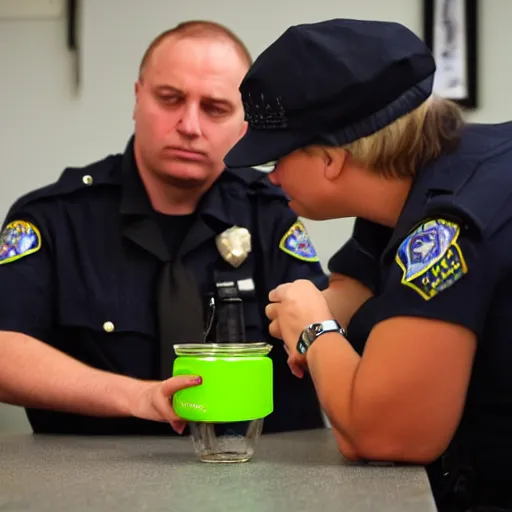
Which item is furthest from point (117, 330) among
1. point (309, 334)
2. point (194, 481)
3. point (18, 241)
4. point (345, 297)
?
point (194, 481)

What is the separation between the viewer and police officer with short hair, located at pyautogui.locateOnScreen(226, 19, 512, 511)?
93 cm

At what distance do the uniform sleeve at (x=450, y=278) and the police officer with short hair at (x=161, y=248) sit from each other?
0.69 meters

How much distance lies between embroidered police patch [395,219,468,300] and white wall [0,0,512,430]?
4.06 ft

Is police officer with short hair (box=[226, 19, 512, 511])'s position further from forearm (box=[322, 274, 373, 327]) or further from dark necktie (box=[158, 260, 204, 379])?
dark necktie (box=[158, 260, 204, 379])

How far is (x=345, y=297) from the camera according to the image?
1.29 meters

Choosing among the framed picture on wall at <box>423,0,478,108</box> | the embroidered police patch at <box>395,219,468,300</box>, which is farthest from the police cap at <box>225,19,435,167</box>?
the framed picture on wall at <box>423,0,478,108</box>

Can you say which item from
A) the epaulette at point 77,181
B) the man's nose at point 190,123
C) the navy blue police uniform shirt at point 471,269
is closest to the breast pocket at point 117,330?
the epaulette at point 77,181

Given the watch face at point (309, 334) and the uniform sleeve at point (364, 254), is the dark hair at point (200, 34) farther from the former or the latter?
the watch face at point (309, 334)

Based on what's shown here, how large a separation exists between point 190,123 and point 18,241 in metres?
0.40

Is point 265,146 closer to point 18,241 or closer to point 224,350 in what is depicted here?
point 224,350

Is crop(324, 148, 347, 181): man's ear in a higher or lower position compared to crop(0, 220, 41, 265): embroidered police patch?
higher

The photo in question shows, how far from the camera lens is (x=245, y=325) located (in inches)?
67.4

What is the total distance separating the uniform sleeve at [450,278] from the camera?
92 centimetres

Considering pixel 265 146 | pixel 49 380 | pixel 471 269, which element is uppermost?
pixel 265 146
